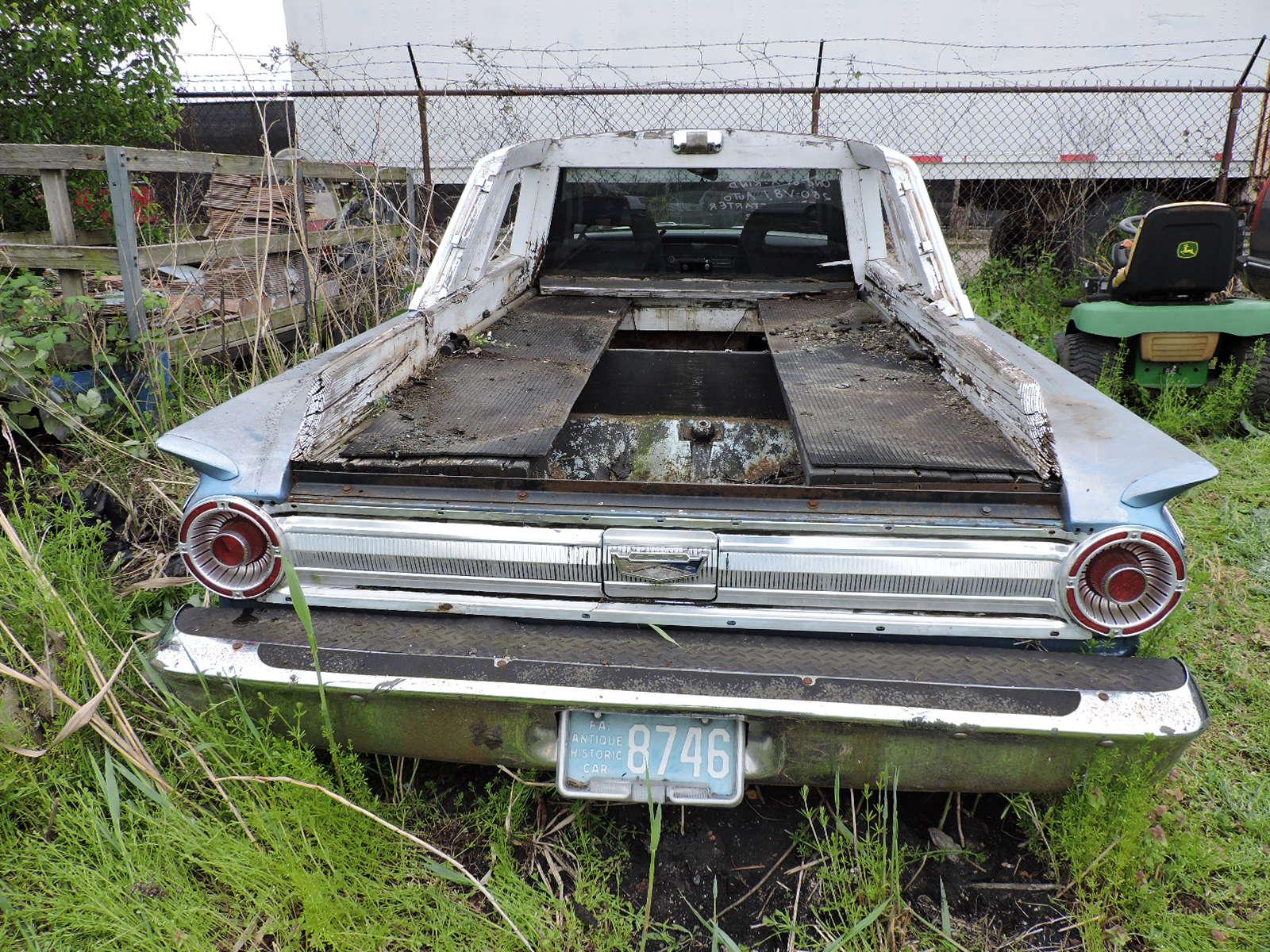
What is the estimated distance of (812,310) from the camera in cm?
388

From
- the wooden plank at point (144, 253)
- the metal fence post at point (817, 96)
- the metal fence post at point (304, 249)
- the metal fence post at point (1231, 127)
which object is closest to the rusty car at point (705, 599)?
the metal fence post at point (304, 249)

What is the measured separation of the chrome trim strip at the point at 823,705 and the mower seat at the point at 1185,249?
351cm

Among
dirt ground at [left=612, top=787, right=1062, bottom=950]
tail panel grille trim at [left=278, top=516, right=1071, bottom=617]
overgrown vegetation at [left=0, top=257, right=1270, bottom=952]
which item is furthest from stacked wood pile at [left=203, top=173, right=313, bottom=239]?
dirt ground at [left=612, top=787, right=1062, bottom=950]

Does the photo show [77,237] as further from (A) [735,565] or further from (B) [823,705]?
(B) [823,705]

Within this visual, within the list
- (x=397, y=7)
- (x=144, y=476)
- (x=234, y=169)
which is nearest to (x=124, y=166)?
(x=234, y=169)

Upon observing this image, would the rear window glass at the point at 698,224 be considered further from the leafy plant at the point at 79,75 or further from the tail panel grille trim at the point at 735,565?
the leafy plant at the point at 79,75

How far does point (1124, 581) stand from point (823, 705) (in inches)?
27.1

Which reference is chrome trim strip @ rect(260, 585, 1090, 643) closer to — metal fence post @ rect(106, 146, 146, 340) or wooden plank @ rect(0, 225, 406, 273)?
wooden plank @ rect(0, 225, 406, 273)

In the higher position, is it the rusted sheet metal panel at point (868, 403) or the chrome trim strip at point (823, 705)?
the rusted sheet metal panel at point (868, 403)

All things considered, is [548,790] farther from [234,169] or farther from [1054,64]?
[1054,64]

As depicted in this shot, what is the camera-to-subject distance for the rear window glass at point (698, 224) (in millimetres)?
4098

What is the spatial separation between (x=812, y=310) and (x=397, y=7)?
5987mm

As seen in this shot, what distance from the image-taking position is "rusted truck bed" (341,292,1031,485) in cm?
202

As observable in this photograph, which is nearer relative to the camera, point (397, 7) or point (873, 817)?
point (873, 817)
